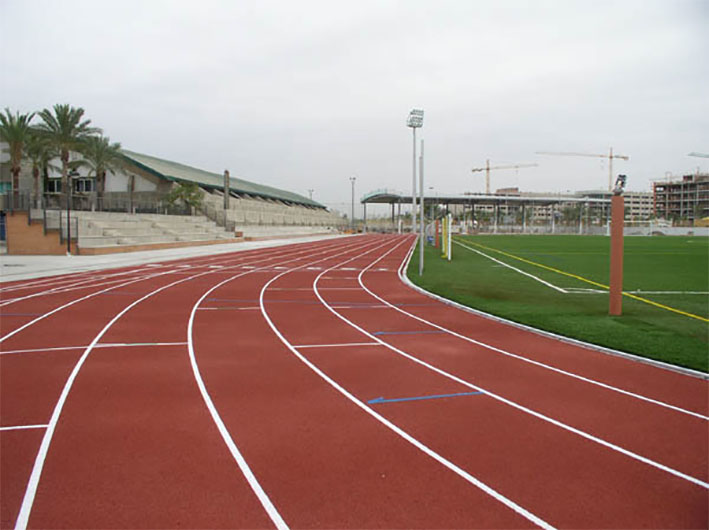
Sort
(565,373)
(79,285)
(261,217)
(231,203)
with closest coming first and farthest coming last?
(565,373) → (79,285) → (231,203) → (261,217)

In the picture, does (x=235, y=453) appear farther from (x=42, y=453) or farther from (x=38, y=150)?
(x=38, y=150)

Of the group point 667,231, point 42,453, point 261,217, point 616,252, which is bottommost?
point 42,453

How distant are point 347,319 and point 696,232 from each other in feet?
316

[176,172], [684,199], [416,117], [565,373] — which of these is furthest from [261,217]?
[684,199]

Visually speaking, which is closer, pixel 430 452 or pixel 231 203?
pixel 430 452

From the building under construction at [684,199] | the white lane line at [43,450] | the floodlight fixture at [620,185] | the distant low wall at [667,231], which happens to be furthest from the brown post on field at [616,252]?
the building under construction at [684,199]

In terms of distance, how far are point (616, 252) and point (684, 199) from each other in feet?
492

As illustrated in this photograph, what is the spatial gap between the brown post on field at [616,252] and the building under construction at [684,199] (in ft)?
462

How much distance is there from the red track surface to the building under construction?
146m

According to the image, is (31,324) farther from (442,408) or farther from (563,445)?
(563,445)

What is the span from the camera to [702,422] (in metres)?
5.00

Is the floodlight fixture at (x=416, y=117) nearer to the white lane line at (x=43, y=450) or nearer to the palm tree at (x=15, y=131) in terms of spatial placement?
the white lane line at (x=43, y=450)

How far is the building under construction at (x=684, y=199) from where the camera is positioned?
5103 inches

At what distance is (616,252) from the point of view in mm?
10219
